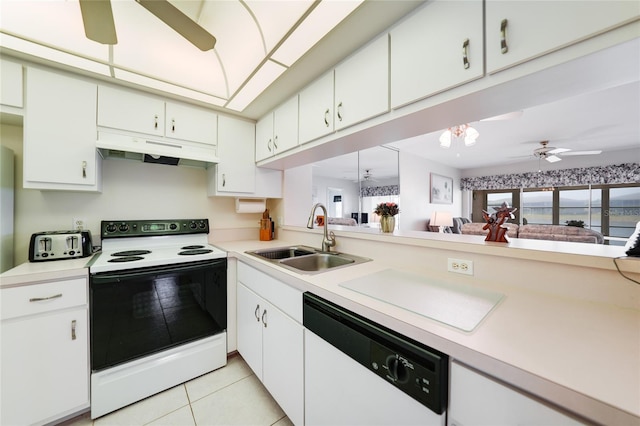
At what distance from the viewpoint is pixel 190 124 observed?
195 cm

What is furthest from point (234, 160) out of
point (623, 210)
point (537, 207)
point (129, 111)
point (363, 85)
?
point (623, 210)

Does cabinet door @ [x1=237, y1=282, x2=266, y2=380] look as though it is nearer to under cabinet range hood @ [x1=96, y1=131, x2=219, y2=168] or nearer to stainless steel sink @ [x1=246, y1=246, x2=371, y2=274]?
stainless steel sink @ [x1=246, y1=246, x2=371, y2=274]

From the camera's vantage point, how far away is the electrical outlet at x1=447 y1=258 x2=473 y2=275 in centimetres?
113

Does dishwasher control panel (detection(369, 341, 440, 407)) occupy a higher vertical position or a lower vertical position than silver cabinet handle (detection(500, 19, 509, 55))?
lower

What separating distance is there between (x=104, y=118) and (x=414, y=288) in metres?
2.24

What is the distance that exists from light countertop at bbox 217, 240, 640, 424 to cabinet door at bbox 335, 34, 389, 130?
3.03 ft

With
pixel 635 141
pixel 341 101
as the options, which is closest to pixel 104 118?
pixel 341 101

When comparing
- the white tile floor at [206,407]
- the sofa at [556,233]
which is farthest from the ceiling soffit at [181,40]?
the white tile floor at [206,407]

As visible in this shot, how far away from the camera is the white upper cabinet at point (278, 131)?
5.88ft

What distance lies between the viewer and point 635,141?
4.30m

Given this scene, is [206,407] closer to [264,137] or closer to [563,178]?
[264,137]

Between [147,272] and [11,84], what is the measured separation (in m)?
1.33

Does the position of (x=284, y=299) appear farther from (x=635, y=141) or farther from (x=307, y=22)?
(x=635, y=141)

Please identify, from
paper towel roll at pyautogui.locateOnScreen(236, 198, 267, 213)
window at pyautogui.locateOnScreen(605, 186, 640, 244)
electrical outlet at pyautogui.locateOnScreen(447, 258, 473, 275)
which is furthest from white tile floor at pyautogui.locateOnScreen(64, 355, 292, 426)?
window at pyautogui.locateOnScreen(605, 186, 640, 244)
